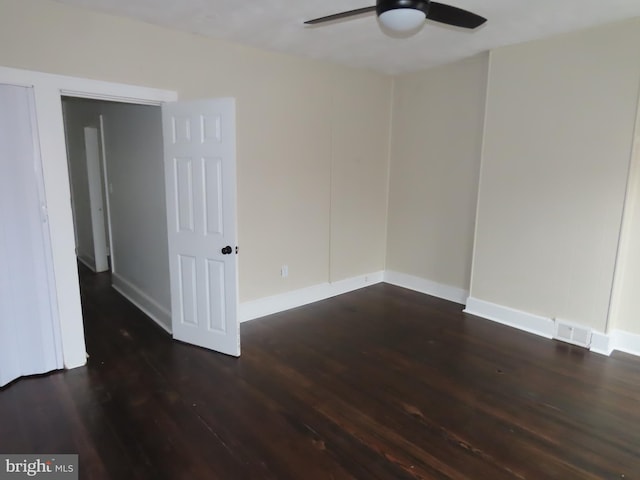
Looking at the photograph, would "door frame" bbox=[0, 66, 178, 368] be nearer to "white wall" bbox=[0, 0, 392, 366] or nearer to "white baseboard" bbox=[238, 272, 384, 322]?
"white wall" bbox=[0, 0, 392, 366]

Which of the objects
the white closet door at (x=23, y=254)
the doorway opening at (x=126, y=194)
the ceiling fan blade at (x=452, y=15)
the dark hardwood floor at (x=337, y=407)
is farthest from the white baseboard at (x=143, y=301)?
the ceiling fan blade at (x=452, y=15)

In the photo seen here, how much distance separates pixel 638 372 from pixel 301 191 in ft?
11.0

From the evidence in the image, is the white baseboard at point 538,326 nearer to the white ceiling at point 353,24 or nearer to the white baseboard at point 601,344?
the white baseboard at point 601,344

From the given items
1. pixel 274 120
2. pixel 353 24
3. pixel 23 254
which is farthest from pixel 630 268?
pixel 23 254

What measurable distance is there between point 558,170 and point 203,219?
10.3ft

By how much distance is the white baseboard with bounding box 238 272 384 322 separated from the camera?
13.4ft

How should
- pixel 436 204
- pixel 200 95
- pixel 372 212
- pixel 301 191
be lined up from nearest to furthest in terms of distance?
1. pixel 200 95
2. pixel 301 191
3. pixel 436 204
4. pixel 372 212

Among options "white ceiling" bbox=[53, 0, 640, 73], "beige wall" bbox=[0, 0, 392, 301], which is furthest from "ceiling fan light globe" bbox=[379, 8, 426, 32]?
"beige wall" bbox=[0, 0, 392, 301]

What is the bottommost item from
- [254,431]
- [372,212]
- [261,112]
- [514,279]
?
[254,431]

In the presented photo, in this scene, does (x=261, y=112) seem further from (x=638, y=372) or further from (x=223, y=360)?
(x=638, y=372)

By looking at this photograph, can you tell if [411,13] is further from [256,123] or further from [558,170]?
[558,170]

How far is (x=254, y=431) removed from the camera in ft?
7.86

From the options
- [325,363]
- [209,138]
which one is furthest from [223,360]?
[209,138]

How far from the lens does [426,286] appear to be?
4973mm
